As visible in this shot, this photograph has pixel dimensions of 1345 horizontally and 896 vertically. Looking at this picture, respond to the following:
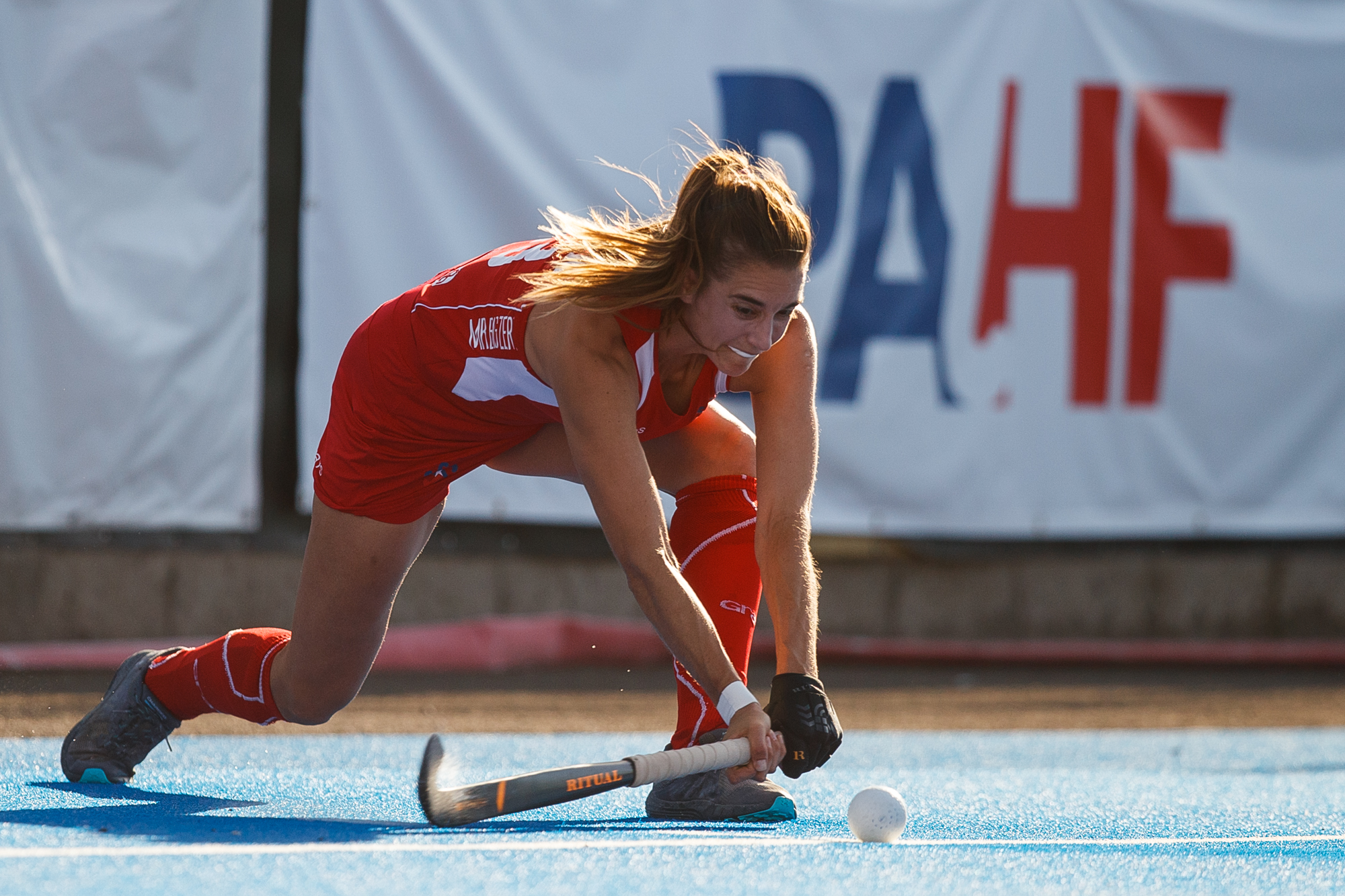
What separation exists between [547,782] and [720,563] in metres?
0.61

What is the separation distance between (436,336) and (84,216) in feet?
12.5

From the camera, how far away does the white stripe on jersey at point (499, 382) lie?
2.60m

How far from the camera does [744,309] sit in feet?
7.80

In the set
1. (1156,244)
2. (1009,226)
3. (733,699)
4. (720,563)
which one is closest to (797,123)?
(1009,226)

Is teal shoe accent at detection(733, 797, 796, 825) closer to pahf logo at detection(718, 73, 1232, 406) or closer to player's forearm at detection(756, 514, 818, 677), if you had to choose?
player's forearm at detection(756, 514, 818, 677)

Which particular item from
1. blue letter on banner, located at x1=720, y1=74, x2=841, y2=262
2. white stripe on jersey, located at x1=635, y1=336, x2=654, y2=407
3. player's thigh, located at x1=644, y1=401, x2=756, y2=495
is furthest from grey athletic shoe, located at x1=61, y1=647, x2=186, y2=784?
blue letter on banner, located at x1=720, y1=74, x2=841, y2=262

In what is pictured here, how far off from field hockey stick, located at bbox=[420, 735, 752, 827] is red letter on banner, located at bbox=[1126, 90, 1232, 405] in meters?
4.80

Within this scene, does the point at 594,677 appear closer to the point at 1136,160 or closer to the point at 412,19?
the point at 412,19

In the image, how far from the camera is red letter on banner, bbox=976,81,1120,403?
666cm

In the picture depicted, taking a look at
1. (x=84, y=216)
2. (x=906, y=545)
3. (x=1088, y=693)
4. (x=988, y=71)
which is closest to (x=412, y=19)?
(x=84, y=216)

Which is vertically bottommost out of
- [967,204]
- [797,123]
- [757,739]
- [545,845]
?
[545,845]

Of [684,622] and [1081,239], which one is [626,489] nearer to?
[684,622]

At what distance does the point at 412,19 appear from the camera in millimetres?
6211

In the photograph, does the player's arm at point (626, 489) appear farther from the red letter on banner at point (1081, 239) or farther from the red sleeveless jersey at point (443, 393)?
the red letter on banner at point (1081, 239)
